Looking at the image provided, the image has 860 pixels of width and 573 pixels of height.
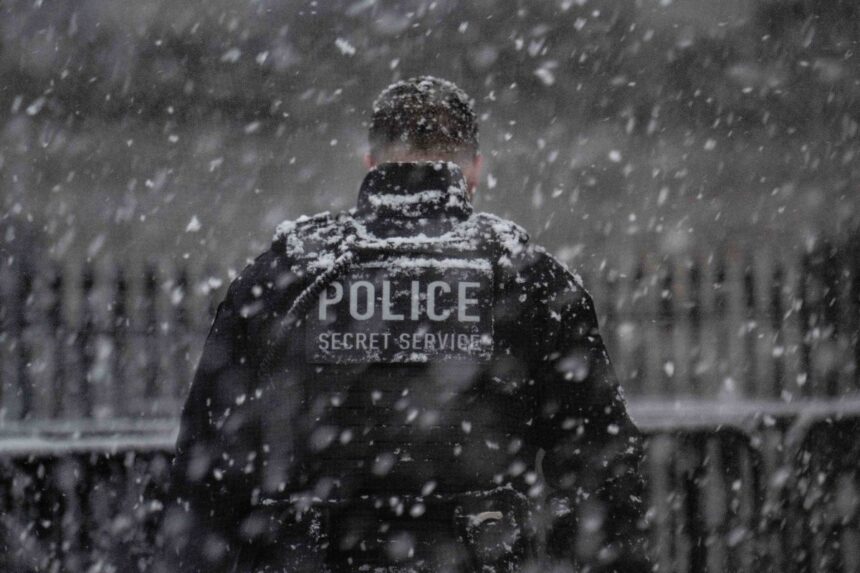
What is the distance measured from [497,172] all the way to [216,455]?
716 cm

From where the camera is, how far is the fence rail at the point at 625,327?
18.1ft

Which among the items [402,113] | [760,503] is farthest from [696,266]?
[402,113]

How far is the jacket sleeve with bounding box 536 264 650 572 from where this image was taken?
2125 mm

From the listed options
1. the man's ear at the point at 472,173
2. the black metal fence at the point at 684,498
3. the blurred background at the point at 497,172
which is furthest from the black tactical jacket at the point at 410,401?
the blurred background at the point at 497,172

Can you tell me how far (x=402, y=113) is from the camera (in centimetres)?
224

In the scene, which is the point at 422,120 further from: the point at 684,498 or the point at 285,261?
the point at 684,498

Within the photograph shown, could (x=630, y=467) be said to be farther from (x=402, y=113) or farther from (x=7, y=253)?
(x=7, y=253)

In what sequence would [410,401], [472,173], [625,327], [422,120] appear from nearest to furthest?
1. [410,401]
2. [422,120]
3. [472,173]
4. [625,327]

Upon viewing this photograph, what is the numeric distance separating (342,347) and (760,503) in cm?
372

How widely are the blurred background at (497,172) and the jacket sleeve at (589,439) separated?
358 cm

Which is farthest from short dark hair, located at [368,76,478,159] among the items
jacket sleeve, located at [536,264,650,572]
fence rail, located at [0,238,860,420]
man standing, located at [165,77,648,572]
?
fence rail, located at [0,238,860,420]

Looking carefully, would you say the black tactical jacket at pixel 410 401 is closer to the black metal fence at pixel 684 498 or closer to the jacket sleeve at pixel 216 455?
the jacket sleeve at pixel 216 455

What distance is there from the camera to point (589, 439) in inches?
83.9

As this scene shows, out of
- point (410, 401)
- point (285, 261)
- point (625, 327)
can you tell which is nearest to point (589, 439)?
point (410, 401)
